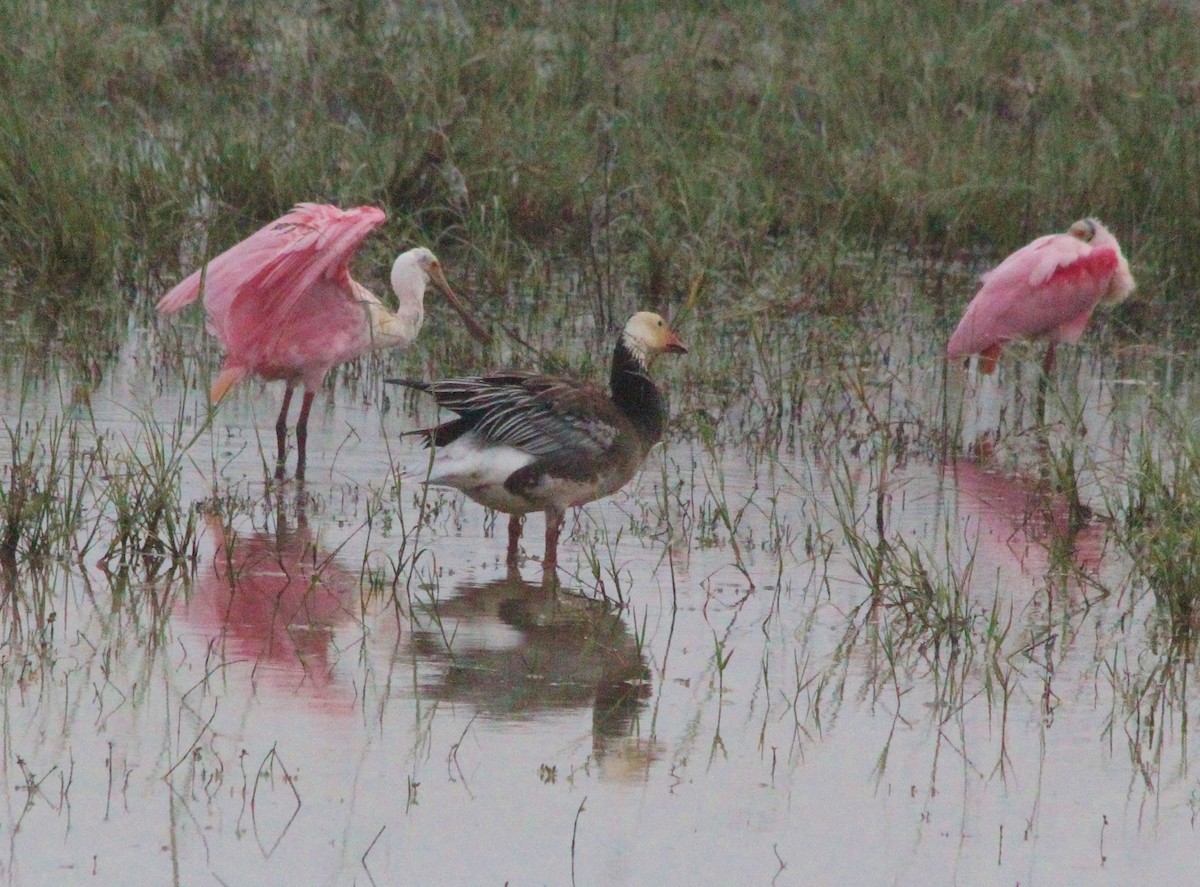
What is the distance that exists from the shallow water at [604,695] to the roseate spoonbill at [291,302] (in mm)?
341

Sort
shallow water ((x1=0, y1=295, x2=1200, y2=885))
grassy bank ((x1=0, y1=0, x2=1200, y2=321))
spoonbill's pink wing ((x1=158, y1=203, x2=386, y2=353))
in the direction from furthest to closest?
grassy bank ((x1=0, y1=0, x2=1200, y2=321)) → spoonbill's pink wing ((x1=158, y1=203, x2=386, y2=353)) → shallow water ((x1=0, y1=295, x2=1200, y2=885))

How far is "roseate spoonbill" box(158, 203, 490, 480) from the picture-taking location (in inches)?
301

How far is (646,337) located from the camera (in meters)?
7.24

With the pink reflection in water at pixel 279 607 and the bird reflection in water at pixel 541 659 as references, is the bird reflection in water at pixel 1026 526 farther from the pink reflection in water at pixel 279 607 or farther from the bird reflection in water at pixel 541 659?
the pink reflection in water at pixel 279 607

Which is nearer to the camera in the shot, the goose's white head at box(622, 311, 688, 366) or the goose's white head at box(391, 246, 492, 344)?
the goose's white head at box(622, 311, 688, 366)

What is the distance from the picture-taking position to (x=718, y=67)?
1371 cm

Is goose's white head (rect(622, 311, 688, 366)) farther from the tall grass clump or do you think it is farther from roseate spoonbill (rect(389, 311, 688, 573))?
the tall grass clump

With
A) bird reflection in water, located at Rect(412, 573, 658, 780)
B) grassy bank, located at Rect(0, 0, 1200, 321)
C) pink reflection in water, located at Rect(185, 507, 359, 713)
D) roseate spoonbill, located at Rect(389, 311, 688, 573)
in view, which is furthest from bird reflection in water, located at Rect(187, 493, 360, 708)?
grassy bank, located at Rect(0, 0, 1200, 321)

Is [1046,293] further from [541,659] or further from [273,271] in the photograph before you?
[541,659]

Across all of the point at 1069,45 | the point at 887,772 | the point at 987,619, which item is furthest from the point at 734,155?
the point at 887,772

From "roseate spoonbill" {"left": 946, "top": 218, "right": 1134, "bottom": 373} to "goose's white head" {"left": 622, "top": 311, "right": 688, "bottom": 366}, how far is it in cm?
248

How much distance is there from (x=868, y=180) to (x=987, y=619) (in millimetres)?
6046

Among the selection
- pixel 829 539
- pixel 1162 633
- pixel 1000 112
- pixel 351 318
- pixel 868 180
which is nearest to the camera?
pixel 1162 633

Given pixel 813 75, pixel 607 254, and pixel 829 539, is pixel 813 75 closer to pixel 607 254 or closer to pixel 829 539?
pixel 607 254
